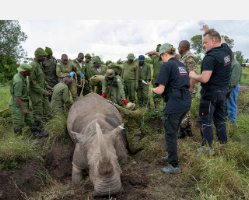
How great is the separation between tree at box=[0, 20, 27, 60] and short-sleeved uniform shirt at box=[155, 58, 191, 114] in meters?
18.8

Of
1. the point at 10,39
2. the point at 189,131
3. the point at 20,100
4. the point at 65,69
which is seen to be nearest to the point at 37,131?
the point at 20,100

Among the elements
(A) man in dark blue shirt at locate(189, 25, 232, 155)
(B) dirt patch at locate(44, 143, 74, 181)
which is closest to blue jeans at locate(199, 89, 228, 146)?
(A) man in dark blue shirt at locate(189, 25, 232, 155)

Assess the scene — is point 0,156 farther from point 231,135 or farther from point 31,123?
point 231,135

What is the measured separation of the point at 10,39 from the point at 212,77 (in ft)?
64.8

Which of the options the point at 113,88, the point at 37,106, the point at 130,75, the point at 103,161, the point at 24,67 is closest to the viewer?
the point at 103,161

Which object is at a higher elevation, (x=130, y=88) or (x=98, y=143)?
(x=130, y=88)

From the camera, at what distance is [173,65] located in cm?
401

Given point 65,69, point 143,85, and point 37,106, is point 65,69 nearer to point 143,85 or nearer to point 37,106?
point 37,106

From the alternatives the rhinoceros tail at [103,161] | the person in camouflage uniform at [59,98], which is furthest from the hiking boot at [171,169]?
the person in camouflage uniform at [59,98]

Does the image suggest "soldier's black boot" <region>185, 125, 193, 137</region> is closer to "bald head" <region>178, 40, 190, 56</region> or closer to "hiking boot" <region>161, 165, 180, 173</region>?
"hiking boot" <region>161, 165, 180, 173</region>

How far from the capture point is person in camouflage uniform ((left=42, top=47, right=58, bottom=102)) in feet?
27.4

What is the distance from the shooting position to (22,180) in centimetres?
465

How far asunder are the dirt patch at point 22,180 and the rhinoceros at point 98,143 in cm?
81

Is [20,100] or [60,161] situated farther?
[20,100]
